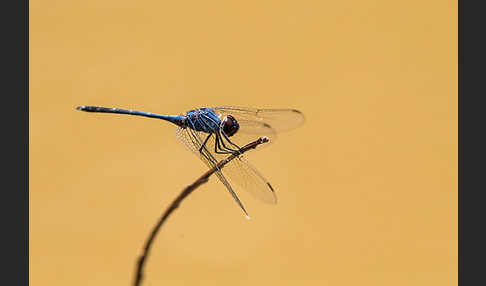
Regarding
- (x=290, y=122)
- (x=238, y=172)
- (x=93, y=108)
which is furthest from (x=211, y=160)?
(x=93, y=108)

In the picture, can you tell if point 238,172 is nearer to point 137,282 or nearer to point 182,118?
point 182,118

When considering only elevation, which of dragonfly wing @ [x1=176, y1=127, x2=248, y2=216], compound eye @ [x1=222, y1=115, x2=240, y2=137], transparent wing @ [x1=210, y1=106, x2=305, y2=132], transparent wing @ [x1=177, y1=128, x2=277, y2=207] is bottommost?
transparent wing @ [x1=177, y1=128, x2=277, y2=207]

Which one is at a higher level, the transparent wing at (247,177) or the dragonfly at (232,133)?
the dragonfly at (232,133)

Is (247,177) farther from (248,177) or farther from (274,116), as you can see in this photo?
(274,116)

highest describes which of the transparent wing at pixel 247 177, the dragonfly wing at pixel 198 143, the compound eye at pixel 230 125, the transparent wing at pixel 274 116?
the transparent wing at pixel 274 116

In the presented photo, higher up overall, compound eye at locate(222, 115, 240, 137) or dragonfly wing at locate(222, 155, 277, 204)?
compound eye at locate(222, 115, 240, 137)

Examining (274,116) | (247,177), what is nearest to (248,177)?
(247,177)
